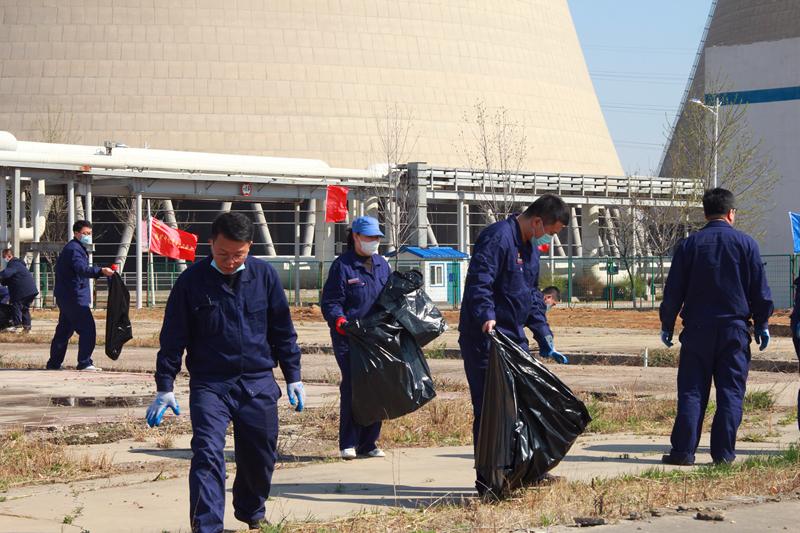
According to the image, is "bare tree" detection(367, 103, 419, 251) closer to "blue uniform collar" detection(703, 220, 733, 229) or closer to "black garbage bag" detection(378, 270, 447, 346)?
"blue uniform collar" detection(703, 220, 733, 229)

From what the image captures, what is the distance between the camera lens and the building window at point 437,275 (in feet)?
140

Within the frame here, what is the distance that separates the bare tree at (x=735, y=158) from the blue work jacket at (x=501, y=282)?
32931mm

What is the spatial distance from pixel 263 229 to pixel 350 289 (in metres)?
44.7

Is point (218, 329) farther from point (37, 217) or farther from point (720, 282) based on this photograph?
point (37, 217)

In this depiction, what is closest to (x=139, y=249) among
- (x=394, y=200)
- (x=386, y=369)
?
(x=394, y=200)

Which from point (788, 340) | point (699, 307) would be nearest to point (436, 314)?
point (699, 307)

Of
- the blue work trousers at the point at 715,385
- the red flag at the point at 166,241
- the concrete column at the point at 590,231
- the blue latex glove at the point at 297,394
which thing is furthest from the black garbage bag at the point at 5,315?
the concrete column at the point at 590,231

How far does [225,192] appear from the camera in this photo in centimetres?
4478

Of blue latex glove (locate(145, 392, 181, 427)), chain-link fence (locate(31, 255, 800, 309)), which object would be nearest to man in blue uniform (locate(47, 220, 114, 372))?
blue latex glove (locate(145, 392, 181, 427))

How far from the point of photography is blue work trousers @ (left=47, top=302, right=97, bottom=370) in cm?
1722

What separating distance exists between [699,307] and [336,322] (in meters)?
2.44

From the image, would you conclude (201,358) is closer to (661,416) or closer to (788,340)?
(661,416)

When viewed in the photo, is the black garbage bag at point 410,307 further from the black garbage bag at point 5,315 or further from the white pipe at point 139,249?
the white pipe at point 139,249

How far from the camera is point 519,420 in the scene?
25.6 ft
